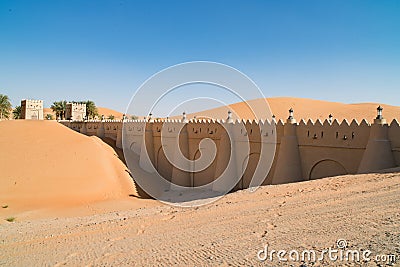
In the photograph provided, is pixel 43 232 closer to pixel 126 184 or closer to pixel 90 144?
pixel 126 184

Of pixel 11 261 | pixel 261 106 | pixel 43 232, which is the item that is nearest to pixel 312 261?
pixel 11 261

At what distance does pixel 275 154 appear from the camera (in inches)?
634

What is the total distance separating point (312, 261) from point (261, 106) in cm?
5551

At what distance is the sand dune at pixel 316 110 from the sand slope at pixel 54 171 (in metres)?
24.9

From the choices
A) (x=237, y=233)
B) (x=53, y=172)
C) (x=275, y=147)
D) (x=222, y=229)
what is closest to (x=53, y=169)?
(x=53, y=172)

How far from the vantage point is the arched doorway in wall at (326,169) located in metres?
13.8

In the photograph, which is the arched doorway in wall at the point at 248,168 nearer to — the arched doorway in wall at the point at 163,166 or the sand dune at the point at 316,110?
the arched doorway in wall at the point at 163,166

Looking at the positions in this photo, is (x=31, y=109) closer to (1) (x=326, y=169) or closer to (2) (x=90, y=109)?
(2) (x=90, y=109)

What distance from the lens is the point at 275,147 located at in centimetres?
1609

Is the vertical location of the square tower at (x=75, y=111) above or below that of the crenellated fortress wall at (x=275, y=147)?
above

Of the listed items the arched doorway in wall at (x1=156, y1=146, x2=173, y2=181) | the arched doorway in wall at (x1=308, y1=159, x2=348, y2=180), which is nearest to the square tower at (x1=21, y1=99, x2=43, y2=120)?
the arched doorway in wall at (x1=156, y1=146, x2=173, y2=181)

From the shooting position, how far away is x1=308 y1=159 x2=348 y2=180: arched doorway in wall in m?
13.8

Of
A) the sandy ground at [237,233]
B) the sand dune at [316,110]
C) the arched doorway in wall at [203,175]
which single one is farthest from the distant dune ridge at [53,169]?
the sand dune at [316,110]

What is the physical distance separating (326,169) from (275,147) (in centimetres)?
294
